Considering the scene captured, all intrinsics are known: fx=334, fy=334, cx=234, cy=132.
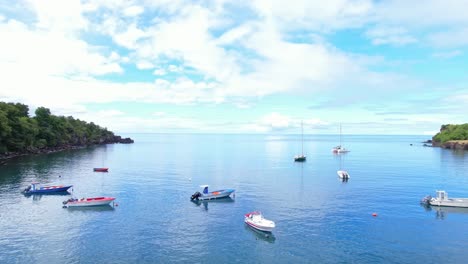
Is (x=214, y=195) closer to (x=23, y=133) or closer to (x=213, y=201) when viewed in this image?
(x=213, y=201)

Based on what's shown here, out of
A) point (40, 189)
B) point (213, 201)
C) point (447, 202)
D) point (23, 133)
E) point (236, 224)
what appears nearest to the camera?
point (236, 224)

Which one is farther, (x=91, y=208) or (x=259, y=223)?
(x=91, y=208)

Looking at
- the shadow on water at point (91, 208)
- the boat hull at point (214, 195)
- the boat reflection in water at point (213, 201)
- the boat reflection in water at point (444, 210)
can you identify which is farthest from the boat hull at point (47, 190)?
the boat reflection in water at point (444, 210)

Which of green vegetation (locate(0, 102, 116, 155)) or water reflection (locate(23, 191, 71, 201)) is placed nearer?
water reflection (locate(23, 191, 71, 201))

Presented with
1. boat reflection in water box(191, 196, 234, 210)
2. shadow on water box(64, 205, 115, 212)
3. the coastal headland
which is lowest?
shadow on water box(64, 205, 115, 212)

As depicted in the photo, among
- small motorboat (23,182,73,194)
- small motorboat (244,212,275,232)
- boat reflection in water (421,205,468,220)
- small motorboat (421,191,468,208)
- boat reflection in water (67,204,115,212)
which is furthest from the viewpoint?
small motorboat (23,182,73,194)

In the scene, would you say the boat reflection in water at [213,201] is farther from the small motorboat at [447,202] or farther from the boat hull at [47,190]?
the small motorboat at [447,202]

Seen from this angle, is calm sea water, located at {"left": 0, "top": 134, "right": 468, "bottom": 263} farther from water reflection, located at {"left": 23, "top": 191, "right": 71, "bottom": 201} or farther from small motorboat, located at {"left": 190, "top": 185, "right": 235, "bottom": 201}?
small motorboat, located at {"left": 190, "top": 185, "right": 235, "bottom": 201}

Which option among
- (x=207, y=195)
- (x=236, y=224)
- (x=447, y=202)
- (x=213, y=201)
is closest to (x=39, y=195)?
(x=207, y=195)

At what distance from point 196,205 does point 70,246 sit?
2850 centimetres

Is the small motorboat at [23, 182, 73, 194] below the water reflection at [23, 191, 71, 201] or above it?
above

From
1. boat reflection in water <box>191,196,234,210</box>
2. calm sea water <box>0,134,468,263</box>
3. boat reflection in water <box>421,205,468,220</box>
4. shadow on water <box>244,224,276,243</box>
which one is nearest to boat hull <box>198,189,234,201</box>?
boat reflection in water <box>191,196,234,210</box>

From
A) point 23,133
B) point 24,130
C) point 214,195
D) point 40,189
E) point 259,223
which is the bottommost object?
point 259,223

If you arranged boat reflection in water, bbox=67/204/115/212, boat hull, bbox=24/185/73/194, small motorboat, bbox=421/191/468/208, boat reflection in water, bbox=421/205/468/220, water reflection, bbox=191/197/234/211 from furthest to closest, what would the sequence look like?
boat hull, bbox=24/185/73/194 < water reflection, bbox=191/197/234/211 < small motorboat, bbox=421/191/468/208 < boat reflection in water, bbox=67/204/115/212 < boat reflection in water, bbox=421/205/468/220
